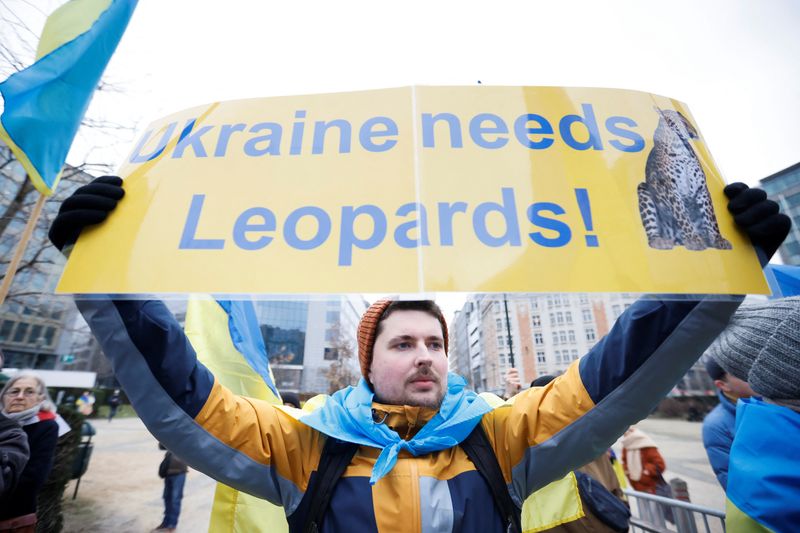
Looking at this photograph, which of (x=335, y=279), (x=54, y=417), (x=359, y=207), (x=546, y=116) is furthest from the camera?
(x=54, y=417)

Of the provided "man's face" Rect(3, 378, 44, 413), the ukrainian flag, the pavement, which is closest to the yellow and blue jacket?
the ukrainian flag

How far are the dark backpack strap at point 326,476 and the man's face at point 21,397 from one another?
335 centimetres

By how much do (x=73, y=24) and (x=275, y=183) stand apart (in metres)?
1.15

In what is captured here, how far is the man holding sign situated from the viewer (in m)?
1.31

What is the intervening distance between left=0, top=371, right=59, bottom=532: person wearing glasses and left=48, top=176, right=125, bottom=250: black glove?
276cm

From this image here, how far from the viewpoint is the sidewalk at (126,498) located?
20.0 ft

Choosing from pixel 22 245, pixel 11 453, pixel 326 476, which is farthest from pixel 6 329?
pixel 326 476

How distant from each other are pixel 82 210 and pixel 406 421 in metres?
1.46

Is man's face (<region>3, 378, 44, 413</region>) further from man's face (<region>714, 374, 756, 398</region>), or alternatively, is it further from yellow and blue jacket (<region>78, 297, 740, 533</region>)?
man's face (<region>714, 374, 756, 398</region>)

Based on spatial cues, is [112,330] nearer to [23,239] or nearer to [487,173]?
[23,239]

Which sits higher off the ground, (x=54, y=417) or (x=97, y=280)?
(x=97, y=280)

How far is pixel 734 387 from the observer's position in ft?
10.3

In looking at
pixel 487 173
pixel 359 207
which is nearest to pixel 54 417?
pixel 359 207

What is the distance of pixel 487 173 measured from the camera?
141 cm
